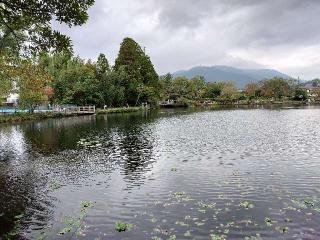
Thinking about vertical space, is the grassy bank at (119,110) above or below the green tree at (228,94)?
below

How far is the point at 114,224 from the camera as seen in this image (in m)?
13.8

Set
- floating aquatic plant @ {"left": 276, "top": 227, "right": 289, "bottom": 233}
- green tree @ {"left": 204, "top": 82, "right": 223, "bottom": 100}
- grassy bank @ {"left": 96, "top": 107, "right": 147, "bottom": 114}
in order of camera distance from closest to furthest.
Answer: floating aquatic plant @ {"left": 276, "top": 227, "right": 289, "bottom": 233} < grassy bank @ {"left": 96, "top": 107, "right": 147, "bottom": 114} < green tree @ {"left": 204, "top": 82, "right": 223, "bottom": 100}

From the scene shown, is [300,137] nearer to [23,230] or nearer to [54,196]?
[54,196]

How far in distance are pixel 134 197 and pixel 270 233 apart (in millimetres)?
7167

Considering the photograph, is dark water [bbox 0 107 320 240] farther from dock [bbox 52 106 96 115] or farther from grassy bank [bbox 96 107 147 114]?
grassy bank [bbox 96 107 147 114]

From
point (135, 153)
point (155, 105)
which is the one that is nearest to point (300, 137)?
point (135, 153)

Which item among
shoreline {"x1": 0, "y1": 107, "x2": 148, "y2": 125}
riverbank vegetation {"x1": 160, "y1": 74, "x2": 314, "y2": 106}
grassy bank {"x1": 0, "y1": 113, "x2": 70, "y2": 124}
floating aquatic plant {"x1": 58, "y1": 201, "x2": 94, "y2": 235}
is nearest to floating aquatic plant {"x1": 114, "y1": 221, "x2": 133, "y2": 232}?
floating aquatic plant {"x1": 58, "y1": 201, "x2": 94, "y2": 235}

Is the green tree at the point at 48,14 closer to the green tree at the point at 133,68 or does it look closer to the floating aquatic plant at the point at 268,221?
the floating aquatic plant at the point at 268,221

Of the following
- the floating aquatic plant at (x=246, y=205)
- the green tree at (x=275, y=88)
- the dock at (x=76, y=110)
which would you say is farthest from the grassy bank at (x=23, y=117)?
the green tree at (x=275, y=88)

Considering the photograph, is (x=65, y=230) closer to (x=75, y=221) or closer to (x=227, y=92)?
(x=75, y=221)

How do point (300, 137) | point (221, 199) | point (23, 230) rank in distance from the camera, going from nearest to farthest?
point (23, 230)
point (221, 199)
point (300, 137)

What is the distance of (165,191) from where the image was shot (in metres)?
18.2

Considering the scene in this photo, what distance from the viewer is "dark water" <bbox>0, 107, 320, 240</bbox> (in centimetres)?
1316

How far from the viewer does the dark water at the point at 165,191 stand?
43.2ft
